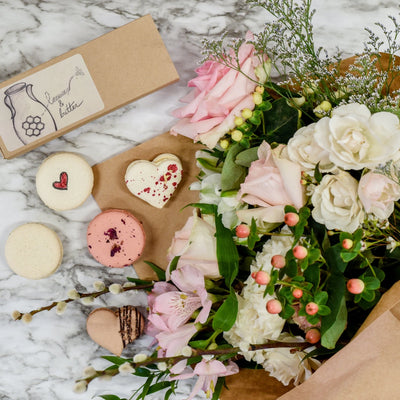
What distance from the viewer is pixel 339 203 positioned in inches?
22.0

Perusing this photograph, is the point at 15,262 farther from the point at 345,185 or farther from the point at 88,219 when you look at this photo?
the point at 345,185

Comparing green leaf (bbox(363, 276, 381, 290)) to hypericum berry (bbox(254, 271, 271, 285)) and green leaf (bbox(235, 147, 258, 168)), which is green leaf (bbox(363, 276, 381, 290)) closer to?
hypericum berry (bbox(254, 271, 271, 285))

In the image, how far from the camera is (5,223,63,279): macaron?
0.92 meters

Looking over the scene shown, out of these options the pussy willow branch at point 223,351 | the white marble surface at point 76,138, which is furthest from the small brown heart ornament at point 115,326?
the pussy willow branch at point 223,351

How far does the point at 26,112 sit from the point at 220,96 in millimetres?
371

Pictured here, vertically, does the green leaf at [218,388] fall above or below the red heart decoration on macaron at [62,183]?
below

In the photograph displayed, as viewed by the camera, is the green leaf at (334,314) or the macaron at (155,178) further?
the macaron at (155,178)

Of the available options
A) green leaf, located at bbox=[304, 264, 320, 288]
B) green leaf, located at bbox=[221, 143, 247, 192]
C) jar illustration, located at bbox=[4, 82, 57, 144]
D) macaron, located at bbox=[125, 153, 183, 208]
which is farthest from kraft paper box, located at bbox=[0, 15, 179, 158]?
green leaf, located at bbox=[304, 264, 320, 288]

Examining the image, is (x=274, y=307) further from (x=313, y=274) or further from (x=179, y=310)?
(x=179, y=310)

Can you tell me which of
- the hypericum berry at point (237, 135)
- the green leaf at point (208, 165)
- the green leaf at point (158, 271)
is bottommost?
the green leaf at point (158, 271)

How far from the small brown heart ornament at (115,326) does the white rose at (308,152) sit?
0.50 m

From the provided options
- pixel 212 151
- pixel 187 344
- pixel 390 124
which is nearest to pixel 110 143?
pixel 212 151

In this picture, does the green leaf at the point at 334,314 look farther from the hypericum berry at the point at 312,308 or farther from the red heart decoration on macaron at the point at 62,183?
the red heart decoration on macaron at the point at 62,183

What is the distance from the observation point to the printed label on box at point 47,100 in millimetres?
846
